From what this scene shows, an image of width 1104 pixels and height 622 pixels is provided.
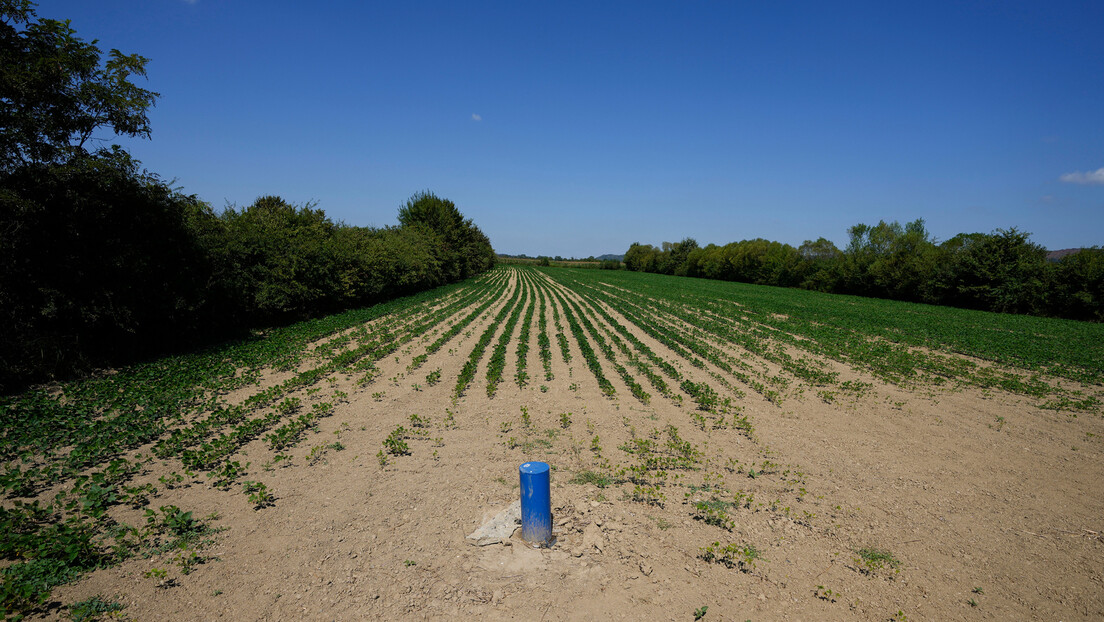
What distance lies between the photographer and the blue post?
15.5 ft

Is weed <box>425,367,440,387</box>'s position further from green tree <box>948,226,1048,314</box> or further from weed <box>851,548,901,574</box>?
green tree <box>948,226,1048,314</box>

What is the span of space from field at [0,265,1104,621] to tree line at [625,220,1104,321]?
2796 centimetres

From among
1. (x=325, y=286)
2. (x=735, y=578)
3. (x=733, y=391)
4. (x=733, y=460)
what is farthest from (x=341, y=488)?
(x=325, y=286)

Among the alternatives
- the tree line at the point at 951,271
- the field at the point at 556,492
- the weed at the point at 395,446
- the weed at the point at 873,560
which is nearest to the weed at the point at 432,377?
the field at the point at 556,492

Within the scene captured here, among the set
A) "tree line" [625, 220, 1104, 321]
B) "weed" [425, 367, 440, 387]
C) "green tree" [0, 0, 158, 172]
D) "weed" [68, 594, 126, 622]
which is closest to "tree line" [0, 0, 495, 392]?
"green tree" [0, 0, 158, 172]

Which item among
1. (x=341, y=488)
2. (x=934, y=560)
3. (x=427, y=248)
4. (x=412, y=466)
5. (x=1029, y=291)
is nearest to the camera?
(x=934, y=560)

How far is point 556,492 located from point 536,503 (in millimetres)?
1361

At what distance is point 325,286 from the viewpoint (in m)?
21.3

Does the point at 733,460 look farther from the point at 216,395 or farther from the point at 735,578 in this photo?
the point at 216,395

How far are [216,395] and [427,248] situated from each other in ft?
98.7

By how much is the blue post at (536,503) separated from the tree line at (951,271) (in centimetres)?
4361

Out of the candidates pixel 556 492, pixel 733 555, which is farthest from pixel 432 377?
pixel 733 555

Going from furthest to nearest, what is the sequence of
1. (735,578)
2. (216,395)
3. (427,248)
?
(427,248) → (216,395) → (735,578)

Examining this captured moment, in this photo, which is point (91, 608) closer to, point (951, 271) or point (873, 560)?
point (873, 560)
